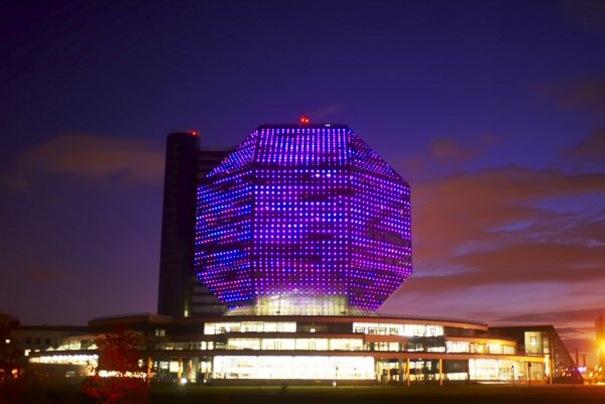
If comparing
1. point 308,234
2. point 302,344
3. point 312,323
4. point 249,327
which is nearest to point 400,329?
point 312,323

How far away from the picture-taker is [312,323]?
175 m

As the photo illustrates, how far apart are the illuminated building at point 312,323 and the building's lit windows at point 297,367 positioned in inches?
8.4

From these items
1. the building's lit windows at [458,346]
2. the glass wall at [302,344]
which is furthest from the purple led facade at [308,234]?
the building's lit windows at [458,346]

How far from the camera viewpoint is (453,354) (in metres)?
170

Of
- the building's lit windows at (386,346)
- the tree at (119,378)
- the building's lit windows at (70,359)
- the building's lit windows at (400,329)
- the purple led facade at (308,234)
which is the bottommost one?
the tree at (119,378)

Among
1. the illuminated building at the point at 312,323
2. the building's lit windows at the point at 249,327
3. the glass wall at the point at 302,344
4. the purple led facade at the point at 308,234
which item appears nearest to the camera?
the illuminated building at the point at 312,323

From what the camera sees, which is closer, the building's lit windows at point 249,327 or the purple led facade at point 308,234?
the building's lit windows at point 249,327

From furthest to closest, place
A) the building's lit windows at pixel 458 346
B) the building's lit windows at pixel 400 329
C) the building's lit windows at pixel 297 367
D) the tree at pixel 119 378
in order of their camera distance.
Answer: the building's lit windows at pixel 458 346 < the building's lit windows at pixel 400 329 < the building's lit windows at pixel 297 367 < the tree at pixel 119 378

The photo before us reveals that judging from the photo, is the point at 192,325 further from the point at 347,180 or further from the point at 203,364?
the point at 347,180

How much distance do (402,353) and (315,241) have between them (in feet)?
138

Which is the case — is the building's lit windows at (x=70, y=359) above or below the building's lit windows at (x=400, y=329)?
below

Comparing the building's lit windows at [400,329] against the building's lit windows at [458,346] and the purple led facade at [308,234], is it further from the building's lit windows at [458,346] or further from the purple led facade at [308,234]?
the purple led facade at [308,234]

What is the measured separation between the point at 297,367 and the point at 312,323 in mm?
15472

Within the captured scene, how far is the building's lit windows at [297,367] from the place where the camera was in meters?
160
